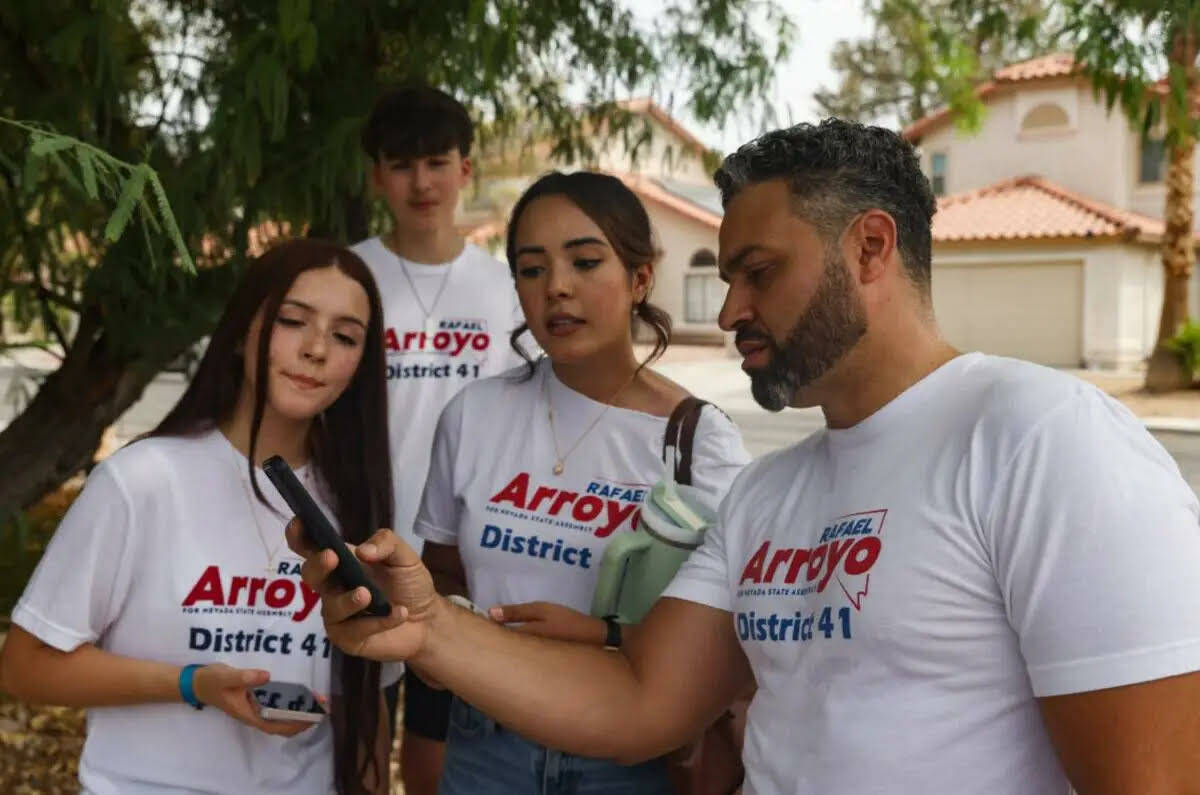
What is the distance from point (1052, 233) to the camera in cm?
2227

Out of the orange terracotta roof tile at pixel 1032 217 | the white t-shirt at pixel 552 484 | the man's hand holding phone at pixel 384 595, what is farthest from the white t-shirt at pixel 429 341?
the orange terracotta roof tile at pixel 1032 217

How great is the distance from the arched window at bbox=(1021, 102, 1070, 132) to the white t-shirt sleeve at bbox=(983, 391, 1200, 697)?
25.1 metres

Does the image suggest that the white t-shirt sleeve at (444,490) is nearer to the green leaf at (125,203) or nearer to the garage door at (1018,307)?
the green leaf at (125,203)

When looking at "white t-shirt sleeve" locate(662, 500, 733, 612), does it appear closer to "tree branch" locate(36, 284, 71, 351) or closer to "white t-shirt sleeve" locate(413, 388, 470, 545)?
"white t-shirt sleeve" locate(413, 388, 470, 545)

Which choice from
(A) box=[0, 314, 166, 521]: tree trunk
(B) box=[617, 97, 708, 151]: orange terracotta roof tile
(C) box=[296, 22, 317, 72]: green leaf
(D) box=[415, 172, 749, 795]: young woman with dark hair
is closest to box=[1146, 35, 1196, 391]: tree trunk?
(B) box=[617, 97, 708, 151]: orange terracotta roof tile

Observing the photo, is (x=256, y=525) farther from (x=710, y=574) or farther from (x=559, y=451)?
(x=710, y=574)

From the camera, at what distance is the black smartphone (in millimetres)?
1440

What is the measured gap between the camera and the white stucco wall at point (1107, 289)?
2220 centimetres

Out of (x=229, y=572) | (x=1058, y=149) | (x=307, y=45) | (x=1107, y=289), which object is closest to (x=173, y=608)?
(x=229, y=572)

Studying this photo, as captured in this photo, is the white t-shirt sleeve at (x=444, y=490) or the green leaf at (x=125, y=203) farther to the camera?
the white t-shirt sleeve at (x=444, y=490)

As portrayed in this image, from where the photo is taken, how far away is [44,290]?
4711mm

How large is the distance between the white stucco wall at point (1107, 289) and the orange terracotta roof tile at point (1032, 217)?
0.32m

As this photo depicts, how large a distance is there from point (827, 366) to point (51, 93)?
3143mm

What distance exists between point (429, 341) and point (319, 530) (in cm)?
175
